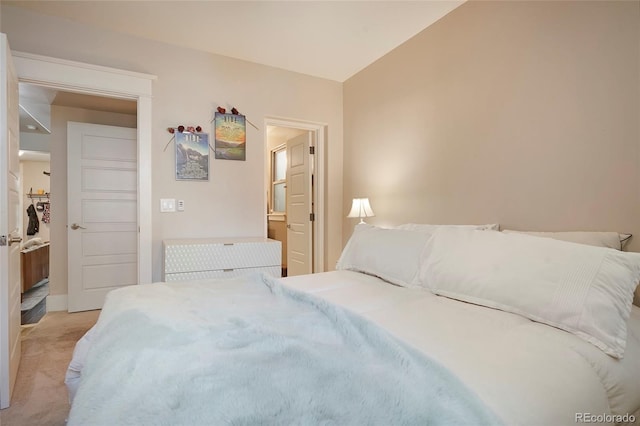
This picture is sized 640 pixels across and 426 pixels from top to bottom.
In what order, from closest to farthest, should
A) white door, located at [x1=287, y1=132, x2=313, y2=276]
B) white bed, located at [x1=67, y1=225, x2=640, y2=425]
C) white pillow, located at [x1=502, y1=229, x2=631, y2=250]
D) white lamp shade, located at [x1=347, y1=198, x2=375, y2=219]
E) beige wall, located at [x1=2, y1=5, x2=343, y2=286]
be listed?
1. white bed, located at [x1=67, y1=225, x2=640, y2=425]
2. white pillow, located at [x1=502, y1=229, x2=631, y2=250]
3. beige wall, located at [x1=2, y1=5, x2=343, y2=286]
4. white lamp shade, located at [x1=347, y1=198, x2=375, y2=219]
5. white door, located at [x1=287, y1=132, x2=313, y2=276]

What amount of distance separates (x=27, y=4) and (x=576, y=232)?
12.3 ft

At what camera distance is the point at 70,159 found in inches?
126

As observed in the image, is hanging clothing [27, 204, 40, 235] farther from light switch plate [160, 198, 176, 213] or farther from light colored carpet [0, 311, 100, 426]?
light switch plate [160, 198, 176, 213]

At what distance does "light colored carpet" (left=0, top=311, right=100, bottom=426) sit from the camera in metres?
1.60

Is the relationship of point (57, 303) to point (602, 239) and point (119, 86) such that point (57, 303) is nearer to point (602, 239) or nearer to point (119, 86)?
point (119, 86)

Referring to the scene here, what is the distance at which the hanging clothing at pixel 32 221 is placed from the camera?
629 cm

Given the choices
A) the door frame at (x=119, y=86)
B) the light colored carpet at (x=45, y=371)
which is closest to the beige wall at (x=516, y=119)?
the door frame at (x=119, y=86)

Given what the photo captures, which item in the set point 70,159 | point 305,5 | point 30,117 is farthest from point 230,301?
point 30,117

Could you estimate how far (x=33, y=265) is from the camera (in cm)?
434

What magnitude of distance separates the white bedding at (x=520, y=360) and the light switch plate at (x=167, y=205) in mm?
2064

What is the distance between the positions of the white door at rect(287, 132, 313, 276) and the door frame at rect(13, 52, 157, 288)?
5.40 ft

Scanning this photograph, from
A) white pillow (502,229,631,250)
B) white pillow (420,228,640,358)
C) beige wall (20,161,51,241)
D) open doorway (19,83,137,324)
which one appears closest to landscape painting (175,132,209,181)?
open doorway (19,83,137,324)

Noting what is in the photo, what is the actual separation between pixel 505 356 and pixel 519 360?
0.03m

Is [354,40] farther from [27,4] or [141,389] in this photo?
[141,389]
